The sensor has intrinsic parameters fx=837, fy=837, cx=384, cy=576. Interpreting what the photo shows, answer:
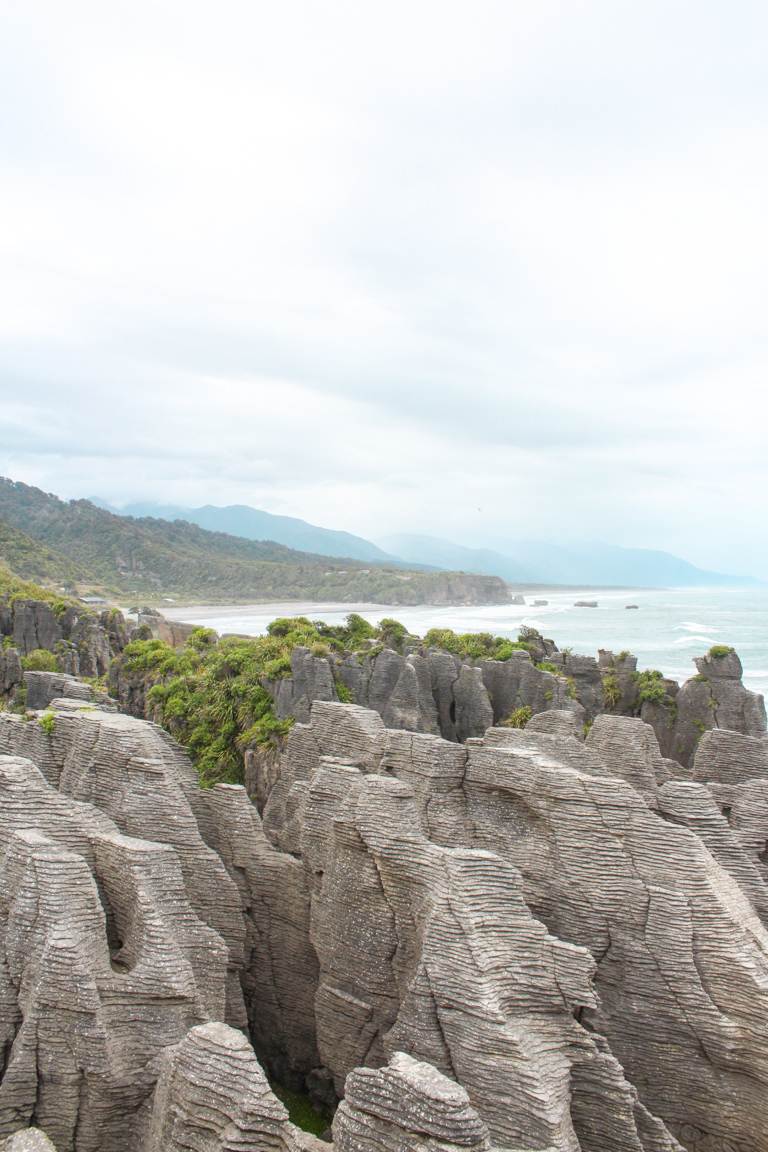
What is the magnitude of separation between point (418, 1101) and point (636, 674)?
73.1 ft

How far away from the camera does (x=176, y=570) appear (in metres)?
144

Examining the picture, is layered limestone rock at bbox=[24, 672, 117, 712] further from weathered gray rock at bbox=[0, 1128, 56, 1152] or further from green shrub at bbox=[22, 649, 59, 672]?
weathered gray rock at bbox=[0, 1128, 56, 1152]

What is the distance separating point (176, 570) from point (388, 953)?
13812 cm

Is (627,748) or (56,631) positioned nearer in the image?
(627,748)

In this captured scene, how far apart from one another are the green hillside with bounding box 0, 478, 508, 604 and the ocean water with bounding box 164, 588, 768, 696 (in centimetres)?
616

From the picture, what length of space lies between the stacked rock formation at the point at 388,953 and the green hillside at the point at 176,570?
10825 centimetres

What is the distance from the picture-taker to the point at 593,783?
11.4 m

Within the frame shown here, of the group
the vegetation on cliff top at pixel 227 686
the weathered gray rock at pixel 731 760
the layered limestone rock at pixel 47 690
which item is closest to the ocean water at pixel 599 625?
the vegetation on cliff top at pixel 227 686

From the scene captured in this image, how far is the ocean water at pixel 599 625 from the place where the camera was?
3312 inches

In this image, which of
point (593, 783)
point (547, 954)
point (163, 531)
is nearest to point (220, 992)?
point (547, 954)

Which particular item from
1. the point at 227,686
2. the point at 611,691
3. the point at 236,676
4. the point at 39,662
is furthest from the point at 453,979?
the point at 39,662

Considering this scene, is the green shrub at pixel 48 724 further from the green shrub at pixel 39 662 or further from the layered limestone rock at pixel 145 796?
the green shrub at pixel 39 662

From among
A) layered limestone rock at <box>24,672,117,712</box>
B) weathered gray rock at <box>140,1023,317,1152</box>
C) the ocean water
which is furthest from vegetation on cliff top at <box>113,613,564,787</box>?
the ocean water

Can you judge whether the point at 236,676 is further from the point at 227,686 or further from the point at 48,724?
the point at 48,724
